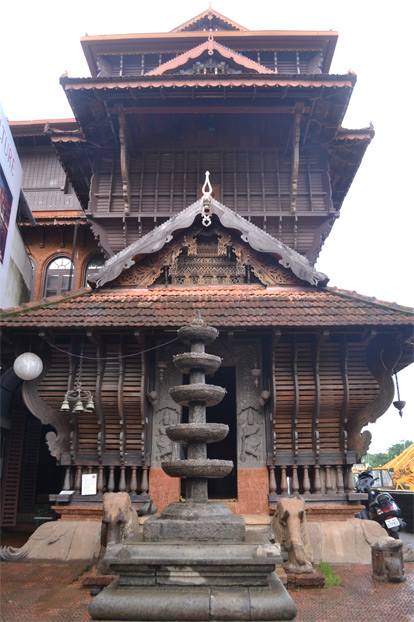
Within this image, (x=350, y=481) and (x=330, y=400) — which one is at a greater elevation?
(x=330, y=400)

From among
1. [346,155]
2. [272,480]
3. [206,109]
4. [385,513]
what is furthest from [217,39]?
[385,513]

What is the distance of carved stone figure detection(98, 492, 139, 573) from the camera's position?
7.54 m

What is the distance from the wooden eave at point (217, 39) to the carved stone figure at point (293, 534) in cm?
1688

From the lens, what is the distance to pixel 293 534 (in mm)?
7547

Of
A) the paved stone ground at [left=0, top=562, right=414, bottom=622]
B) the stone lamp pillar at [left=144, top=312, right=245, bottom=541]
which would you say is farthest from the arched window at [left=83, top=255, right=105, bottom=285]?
the stone lamp pillar at [left=144, top=312, right=245, bottom=541]

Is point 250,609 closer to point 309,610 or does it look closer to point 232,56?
point 309,610

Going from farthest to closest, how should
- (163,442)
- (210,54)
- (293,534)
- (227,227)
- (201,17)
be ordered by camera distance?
(201,17) < (210,54) < (227,227) < (163,442) < (293,534)

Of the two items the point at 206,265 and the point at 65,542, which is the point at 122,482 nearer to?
the point at 65,542

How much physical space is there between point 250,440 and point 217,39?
15.5 metres

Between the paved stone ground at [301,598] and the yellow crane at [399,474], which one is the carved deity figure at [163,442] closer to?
the paved stone ground at [301,598]

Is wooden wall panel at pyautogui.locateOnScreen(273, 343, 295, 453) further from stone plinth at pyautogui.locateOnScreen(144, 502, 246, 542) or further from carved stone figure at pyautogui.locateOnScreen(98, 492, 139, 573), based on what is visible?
stone plinth at pyautogui.locateOnScreen(144, 502, 246, 542)

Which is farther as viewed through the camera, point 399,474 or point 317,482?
point 399,474

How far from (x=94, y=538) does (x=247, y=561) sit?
5287mm

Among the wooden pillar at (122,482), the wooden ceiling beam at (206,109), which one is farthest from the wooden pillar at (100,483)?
the wooden ceiling beam at (206,109)
